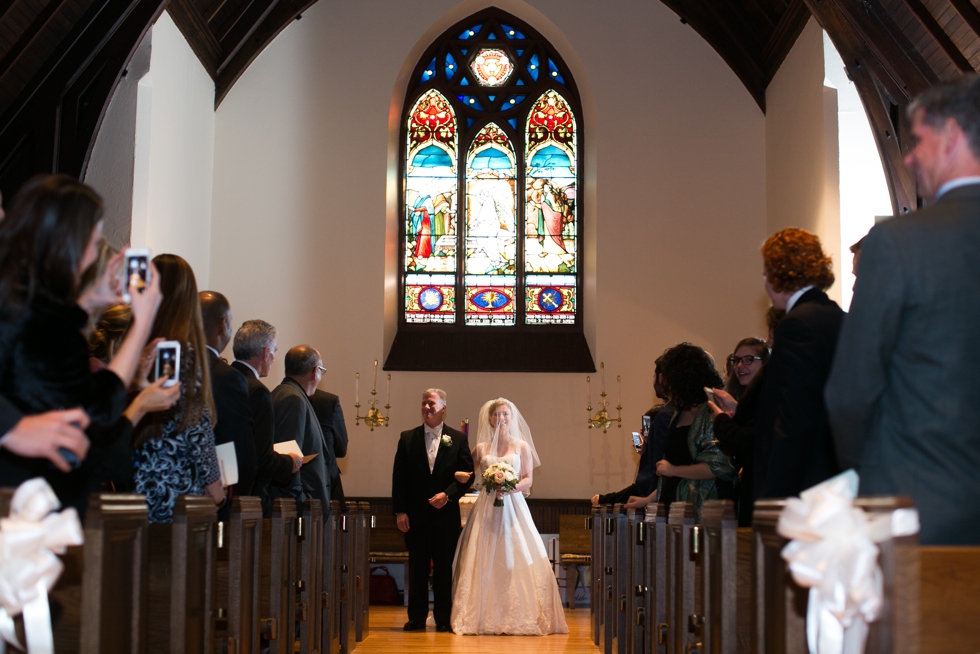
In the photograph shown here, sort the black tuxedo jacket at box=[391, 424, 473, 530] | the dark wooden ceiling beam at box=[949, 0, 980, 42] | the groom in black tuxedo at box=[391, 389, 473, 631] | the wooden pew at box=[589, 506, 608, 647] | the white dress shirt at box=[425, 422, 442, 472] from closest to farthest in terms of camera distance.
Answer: the dark wooden ceiling beam at box=[949, 0, 980, 42], the wooden pew at box=[589, 506, 608, 647], the groom in black tuxedo at box=[391, 389, 473, 631], the black tuxedo jacket at box=[391, 424, 473, 530], the white dress shirt at box=[425, 422, 442, 472]

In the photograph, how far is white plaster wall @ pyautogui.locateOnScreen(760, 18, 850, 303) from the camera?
7.82 m

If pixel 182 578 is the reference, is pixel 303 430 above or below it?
above

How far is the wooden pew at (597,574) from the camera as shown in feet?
20.9

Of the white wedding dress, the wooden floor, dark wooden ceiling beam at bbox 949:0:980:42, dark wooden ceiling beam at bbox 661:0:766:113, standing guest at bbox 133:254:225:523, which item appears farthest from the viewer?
dark wooden ceiling beam at bbox 661:0:766:113

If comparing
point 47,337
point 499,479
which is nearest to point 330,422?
point 499,479

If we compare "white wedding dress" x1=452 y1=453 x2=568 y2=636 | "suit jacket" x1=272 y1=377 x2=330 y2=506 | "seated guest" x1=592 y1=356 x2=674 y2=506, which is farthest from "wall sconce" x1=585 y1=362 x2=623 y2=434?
"suit jacket" x1=272 y1=377 x2=330 y2=506

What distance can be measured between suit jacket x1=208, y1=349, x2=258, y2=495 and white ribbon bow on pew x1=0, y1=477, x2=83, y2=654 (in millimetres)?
1880

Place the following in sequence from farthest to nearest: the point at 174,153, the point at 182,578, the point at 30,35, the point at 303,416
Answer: the point at 174,153
the point at 30,35
the point at 303,416
the point at 182,578

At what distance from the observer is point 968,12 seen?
5.42 metres

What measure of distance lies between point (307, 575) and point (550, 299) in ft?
19.6

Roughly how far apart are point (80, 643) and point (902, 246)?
5.29 feet

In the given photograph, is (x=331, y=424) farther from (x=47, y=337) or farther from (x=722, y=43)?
(x=722, y=43)

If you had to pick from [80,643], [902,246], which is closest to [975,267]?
[902,246]

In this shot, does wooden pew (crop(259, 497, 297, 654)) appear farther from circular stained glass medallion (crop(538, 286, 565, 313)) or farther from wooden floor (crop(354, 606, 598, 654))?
circular stained glass medallion (crop(538, 286, 565, 313))
